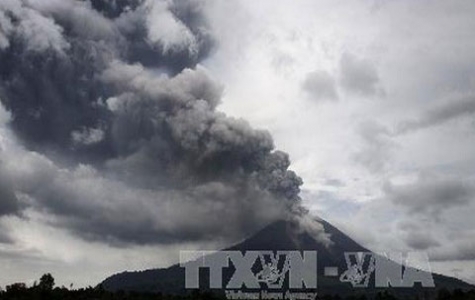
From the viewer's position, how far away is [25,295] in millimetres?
197750

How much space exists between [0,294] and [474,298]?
14730 cm

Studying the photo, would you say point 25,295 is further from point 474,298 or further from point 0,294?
point 474,298

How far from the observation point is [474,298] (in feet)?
625

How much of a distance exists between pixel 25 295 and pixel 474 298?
140m

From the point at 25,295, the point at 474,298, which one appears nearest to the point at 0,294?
the point at 25,295

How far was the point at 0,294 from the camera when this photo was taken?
197 meters

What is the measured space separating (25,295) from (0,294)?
775 centimetres
